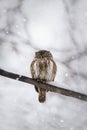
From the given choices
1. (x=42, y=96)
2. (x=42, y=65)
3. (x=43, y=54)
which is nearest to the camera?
(x=42, y=96)

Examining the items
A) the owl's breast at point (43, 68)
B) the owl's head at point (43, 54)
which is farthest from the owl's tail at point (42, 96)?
the owl's head at point (43, 54)

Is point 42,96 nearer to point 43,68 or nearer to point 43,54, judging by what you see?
point 43,68

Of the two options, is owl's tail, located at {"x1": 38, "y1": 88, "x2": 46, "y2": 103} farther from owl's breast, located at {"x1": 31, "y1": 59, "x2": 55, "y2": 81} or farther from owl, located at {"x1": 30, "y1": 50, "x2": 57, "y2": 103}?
owl's breast, located at {"x1": 31, "y1": 59, "x2": 55, "y2": 81}

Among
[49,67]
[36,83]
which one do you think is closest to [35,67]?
[49,67]

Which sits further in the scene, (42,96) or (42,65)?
(42,65)

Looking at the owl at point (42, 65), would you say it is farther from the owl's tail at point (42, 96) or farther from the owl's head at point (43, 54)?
the owl's tail at point (42, 96)

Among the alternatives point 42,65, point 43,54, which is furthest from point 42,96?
point 43,54

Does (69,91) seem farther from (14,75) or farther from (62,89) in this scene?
(14,75)

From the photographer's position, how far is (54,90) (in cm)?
393

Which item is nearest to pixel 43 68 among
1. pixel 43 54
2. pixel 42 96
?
pixel 43 54

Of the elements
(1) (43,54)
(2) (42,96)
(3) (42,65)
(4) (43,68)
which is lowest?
(2) (42,96)

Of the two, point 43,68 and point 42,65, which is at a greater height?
point 42,65

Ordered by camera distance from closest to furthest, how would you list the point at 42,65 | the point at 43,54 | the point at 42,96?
1. the point at 42,96
2. the point at 43,54
3. the point at 42,65

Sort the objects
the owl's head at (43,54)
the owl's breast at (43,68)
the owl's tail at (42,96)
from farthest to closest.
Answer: the owl's breast at (43,68)
the owl's head at (43,54)
the owl's tail at (42,96)
